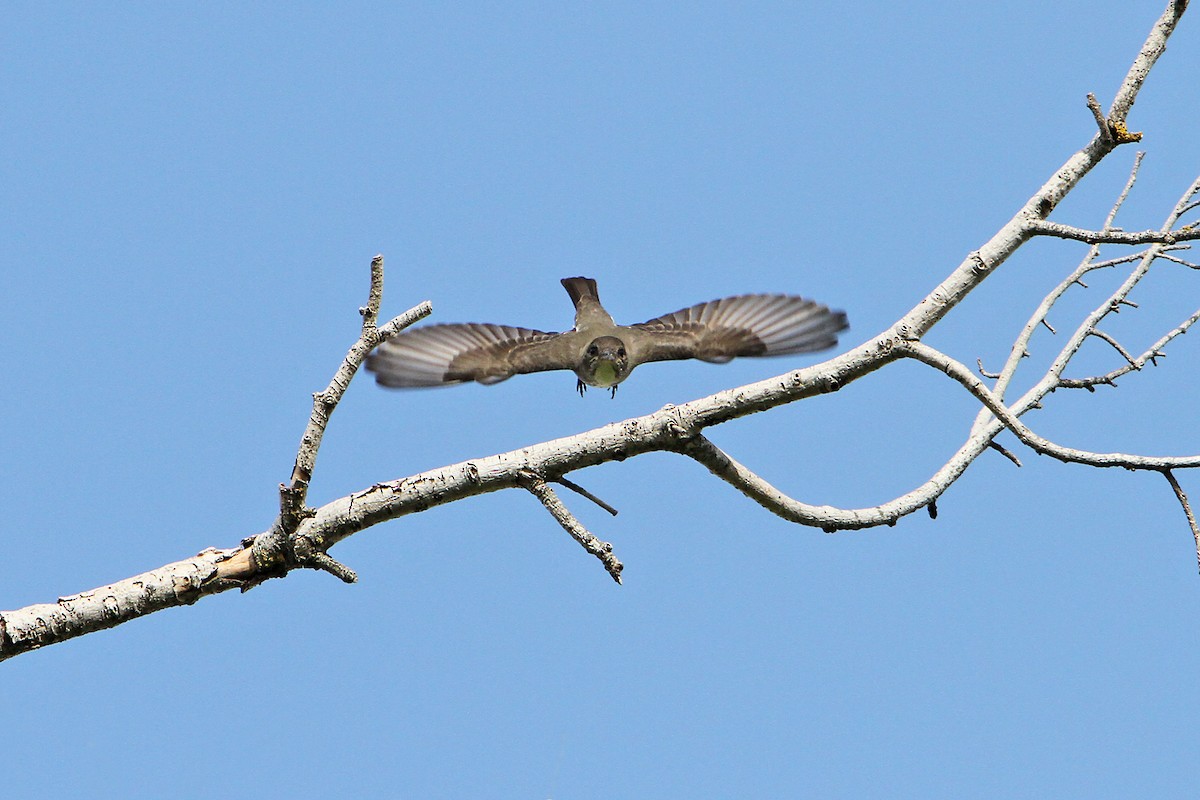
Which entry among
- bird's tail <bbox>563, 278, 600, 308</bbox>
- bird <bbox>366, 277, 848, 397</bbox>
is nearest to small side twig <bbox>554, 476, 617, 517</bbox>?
bird <bbox>366, 277, 848, 397</bbox>

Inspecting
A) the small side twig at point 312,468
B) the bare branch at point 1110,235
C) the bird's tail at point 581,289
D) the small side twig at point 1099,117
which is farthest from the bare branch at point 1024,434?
the bird's tail at point 581,289

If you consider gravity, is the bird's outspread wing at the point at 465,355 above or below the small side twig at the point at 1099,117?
above

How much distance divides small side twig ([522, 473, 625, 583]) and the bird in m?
1.96

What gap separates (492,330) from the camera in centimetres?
764

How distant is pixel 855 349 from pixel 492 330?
3.25 m

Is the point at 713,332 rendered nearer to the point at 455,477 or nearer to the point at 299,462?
the point at 455,477

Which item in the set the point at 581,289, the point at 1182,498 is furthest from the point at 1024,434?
the point at 581,289

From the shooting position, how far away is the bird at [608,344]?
6.88m

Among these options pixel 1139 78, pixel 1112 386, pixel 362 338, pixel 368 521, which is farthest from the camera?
pixel 1112 386

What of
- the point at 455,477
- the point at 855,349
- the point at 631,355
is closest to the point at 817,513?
the point at 855,349

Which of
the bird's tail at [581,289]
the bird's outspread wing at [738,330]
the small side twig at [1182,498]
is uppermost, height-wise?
the bird's tail at [581,289]

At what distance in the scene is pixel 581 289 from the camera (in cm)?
896

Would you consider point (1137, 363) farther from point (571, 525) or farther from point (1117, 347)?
point (571, 525)

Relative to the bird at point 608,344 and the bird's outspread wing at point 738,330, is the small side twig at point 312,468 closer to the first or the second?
the bird at point 608,344
